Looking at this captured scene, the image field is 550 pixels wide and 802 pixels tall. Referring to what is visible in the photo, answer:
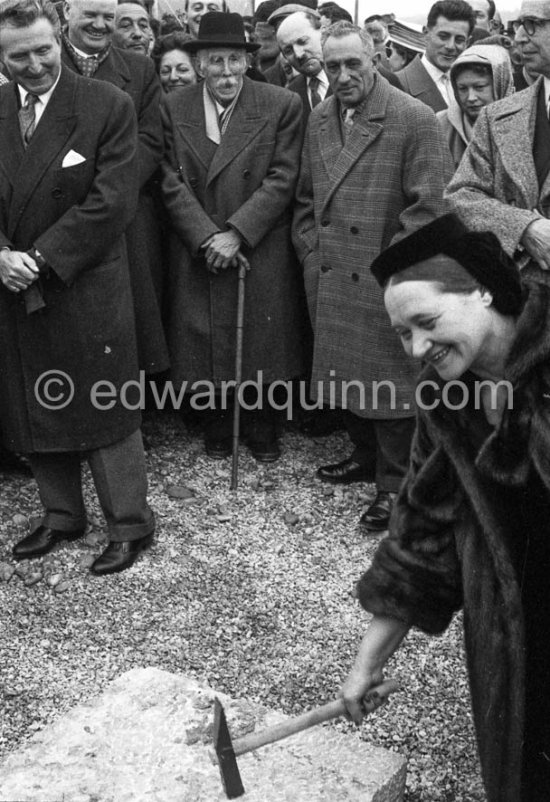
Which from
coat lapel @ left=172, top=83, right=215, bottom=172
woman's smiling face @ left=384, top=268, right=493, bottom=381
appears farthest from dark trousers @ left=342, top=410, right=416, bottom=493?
woman's smiling face @ left=384, top=268, right=493, bottom=381

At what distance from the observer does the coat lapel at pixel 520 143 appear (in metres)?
3.90

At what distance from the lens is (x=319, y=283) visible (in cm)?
513

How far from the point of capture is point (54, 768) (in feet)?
8.66

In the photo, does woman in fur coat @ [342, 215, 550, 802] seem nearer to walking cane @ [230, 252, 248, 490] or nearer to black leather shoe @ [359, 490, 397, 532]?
black leather shoe @ [359, 490, 397, 532]

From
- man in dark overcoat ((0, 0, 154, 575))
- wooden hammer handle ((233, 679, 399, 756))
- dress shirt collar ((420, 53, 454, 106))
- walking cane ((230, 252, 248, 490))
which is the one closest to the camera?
wooden hammer handle ((233, 679, 399, 756))

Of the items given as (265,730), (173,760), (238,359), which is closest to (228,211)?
(238,359)

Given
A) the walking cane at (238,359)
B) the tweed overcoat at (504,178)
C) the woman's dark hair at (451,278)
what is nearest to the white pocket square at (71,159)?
the walking cane at (238,359)

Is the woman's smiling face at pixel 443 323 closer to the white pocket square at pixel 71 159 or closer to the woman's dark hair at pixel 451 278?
the woman's dark hair at pixel 451 278

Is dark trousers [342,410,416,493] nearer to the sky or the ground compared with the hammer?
nearer to the ground

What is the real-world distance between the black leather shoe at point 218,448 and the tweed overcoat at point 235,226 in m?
0.43

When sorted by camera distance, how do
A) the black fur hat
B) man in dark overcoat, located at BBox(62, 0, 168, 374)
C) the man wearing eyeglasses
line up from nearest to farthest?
the black fur hat
the man wearing eyeglasses
man in dark overcoat, located at BBox(62, 0, 168, 374)

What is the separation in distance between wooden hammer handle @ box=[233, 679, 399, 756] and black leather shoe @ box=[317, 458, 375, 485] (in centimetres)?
294

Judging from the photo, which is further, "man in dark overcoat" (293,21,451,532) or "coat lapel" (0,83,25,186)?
"man in dark overcoat" (293,21,451,532)

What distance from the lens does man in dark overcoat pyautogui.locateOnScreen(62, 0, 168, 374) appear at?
16.9 ft
